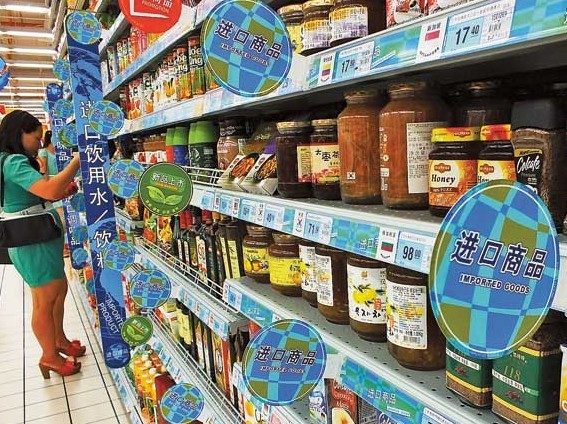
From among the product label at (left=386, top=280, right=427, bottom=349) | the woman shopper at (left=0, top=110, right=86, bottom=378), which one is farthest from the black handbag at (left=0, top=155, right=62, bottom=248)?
the product label at (left=386, top=280, right=427, bottom=349)

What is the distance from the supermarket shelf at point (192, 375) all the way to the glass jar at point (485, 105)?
117cm

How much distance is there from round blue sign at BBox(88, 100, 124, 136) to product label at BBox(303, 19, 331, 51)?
3.68ft

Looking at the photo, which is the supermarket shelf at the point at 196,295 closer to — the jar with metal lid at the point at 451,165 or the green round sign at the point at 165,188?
the green round sign at the point at 165,188

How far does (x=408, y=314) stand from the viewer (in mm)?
861

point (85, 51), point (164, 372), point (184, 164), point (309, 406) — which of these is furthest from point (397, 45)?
point (164, 372)

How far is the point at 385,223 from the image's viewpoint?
82 centimetres

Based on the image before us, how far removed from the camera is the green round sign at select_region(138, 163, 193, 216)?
4.52ft

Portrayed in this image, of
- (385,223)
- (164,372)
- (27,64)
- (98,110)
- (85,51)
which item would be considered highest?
(27,64)

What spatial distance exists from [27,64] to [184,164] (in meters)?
12.5

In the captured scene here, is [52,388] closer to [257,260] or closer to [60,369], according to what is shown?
[60,369]

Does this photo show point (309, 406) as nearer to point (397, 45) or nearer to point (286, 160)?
point (286, 160)

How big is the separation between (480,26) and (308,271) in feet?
2.31

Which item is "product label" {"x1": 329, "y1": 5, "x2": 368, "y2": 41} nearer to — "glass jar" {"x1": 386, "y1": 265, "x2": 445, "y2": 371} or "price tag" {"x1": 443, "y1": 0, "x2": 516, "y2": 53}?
"price tag" {"x1": 443, "y1": 0, "x2": 516, "y2": 53}

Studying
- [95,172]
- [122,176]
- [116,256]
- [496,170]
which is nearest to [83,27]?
[95,172]
